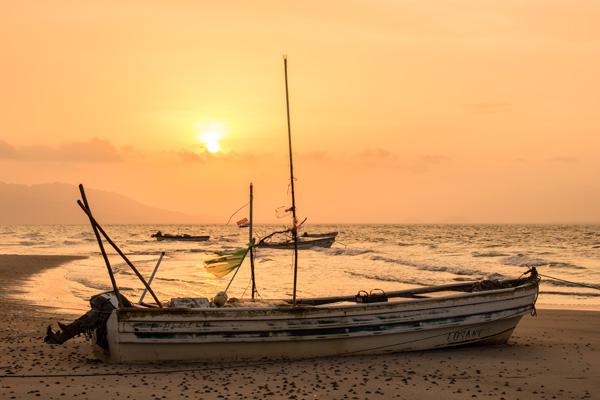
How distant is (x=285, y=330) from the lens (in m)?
13.4

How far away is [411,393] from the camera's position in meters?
10.8

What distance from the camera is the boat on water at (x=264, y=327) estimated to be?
1317 cm

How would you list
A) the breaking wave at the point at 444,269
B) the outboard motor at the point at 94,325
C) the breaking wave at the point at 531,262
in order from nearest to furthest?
the outboard motor at the point at 94,325, the breaking wave at the point at 444,269, the breaking wave at the point at 531,262

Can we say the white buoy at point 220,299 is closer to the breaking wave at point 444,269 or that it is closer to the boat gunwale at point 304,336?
the boat gunwale at point 304,336

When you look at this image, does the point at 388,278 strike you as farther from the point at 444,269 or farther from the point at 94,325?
the point at 94,325

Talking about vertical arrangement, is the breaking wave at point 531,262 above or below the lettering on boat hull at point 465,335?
below

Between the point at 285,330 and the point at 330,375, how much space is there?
1.77m

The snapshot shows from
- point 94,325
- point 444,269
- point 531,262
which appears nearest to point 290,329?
point 94,325

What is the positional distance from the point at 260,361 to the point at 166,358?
2.02 m

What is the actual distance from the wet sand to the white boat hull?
0.32 meters

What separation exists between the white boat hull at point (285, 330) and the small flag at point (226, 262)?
250 centimetres

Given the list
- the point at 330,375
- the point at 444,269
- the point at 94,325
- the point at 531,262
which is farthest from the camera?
the point at 531,262

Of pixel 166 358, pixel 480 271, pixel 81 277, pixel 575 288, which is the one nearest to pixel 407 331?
pixel 166 358

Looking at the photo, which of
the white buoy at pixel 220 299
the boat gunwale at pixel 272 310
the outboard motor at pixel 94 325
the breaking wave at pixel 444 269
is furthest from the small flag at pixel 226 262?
the breaking wave at pixel 444 269
